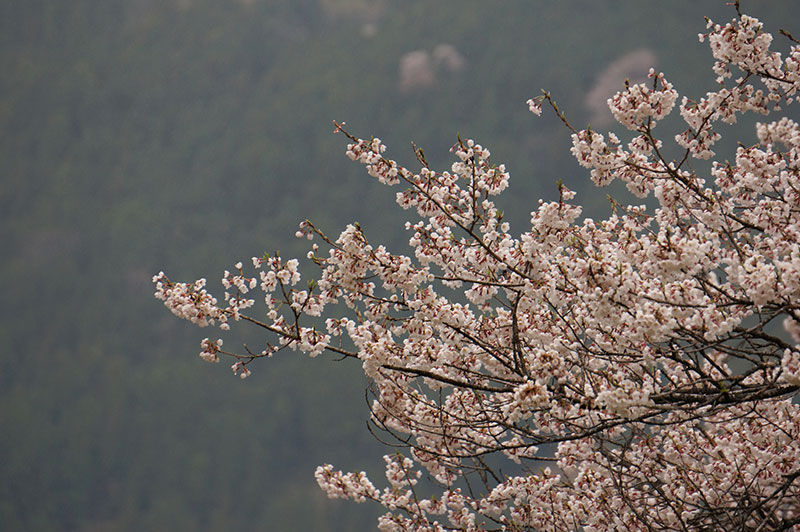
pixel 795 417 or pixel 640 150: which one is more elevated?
pixel 640 150

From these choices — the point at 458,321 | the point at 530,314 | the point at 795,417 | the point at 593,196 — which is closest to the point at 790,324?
the point at 458,321

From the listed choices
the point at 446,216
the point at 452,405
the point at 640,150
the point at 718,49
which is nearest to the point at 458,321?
the point at 446,216

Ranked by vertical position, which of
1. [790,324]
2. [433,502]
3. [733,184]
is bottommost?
[790,324]

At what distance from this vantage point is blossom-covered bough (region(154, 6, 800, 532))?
10.5ft

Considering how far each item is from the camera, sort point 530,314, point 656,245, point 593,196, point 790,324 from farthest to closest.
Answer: point 593,196, point 530,314, point 656,245, point 790,324

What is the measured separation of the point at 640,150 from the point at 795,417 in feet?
6.17

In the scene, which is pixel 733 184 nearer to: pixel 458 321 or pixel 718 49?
pixel 718 49

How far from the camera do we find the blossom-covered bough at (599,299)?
3215 mm

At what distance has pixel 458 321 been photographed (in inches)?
151

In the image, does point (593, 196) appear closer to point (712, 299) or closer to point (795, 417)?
point (795, 417)

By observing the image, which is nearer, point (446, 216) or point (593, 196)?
point (446, 216)

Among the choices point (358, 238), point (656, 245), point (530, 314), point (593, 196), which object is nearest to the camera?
point (656, 245)

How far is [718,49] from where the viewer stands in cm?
394

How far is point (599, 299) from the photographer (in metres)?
3.08
